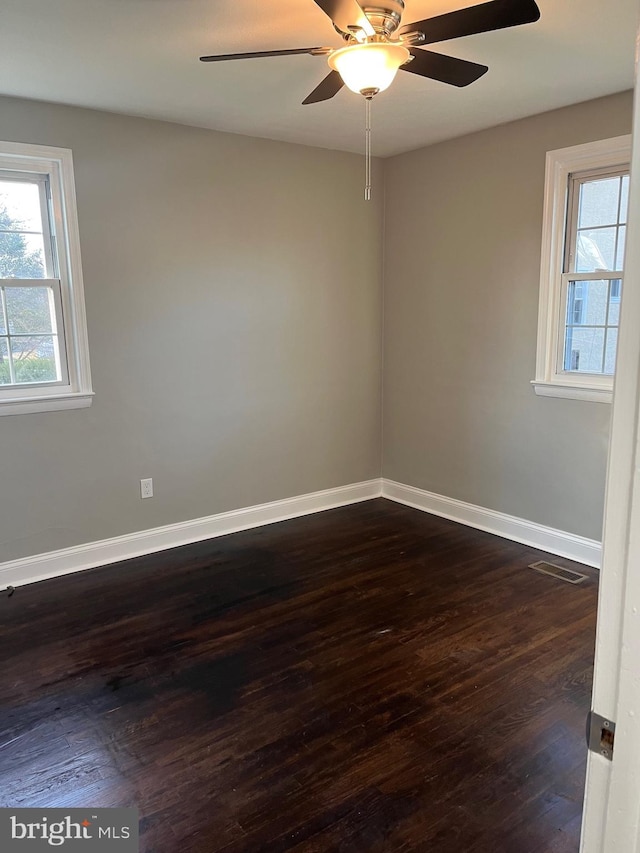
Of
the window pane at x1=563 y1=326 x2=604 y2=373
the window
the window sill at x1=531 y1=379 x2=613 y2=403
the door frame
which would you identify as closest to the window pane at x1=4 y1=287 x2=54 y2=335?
the window

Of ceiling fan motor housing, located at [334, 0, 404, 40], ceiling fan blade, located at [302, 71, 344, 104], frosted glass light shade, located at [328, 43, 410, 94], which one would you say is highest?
ceiling fan motor housing, located at [334, 0, 404, 40]

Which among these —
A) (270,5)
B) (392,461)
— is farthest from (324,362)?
(270,5)

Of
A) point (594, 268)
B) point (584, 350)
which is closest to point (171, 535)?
point (584, 350)

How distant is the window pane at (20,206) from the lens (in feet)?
10.4

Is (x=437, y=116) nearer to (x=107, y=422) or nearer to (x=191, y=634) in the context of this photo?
(x=107, y=422)

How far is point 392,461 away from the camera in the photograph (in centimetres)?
482

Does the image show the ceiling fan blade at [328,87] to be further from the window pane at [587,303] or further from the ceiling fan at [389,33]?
the window pane at [587,303]

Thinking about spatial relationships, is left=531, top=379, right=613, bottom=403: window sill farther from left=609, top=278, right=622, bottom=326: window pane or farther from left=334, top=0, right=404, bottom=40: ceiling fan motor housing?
left=334, top=0, right=404, bottom=40: ceiling fan motor housing

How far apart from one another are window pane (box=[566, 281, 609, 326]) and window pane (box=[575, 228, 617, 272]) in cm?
9

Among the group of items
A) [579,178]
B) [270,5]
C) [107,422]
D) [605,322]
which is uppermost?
[270,5]

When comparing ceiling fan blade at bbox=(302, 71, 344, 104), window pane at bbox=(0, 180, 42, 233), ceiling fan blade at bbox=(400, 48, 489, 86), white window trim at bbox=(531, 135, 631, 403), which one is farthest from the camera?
white window trim at bbox=(531, 135, 631, 403)

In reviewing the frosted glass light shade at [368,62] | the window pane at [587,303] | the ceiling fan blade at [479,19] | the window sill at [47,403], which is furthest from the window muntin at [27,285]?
the window pane at [587,303]

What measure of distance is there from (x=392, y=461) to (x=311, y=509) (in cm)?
79

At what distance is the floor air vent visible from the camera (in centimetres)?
336
